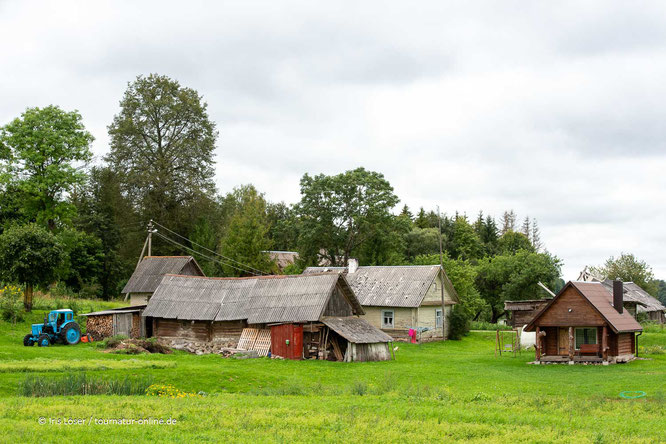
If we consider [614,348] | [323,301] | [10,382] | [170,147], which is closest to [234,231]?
[170,147]

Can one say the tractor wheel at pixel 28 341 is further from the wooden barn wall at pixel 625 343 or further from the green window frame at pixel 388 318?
the wooden barn wall at pixel 625 343

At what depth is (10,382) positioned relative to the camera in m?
23.5

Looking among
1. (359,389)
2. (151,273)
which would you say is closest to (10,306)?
(151,273)

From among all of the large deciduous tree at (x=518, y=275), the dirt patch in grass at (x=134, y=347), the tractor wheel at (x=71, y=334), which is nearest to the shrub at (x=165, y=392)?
the dirt patch in grass at (x=134, y=347)

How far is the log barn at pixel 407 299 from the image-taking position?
5203cm

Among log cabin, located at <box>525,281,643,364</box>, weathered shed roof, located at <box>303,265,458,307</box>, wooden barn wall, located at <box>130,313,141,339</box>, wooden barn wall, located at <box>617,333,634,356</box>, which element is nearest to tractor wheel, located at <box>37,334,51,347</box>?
wooden barn wall, located at <box>130,313,141,339</box>

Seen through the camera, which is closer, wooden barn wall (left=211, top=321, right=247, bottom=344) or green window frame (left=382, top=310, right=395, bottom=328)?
wooden barn wall (left=211, top=321, right=247, bottom=344)

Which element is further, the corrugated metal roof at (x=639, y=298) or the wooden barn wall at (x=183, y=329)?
the corrugated metal roof at (x=639, y=298)

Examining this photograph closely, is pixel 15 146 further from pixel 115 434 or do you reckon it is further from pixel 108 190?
pixel 115 434

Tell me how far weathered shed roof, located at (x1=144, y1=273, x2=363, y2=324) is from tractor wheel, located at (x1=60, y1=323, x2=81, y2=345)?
203 inches

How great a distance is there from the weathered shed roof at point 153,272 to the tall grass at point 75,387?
100.0 feet

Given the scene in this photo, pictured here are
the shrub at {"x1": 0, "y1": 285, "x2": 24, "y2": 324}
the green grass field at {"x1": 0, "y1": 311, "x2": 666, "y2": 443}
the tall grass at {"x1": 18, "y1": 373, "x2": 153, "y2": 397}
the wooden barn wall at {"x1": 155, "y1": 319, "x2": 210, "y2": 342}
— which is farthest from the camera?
the wooden barn wall at {"x1": 155, "y1": 319, "x2": 210, "y2": 342}

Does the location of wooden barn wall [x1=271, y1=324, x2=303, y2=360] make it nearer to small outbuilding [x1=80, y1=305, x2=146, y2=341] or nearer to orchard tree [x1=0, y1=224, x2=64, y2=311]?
small outbuilding [x1=80, y1=305, x2=146, y2=341]

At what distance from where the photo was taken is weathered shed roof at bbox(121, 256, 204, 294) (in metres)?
53.5
